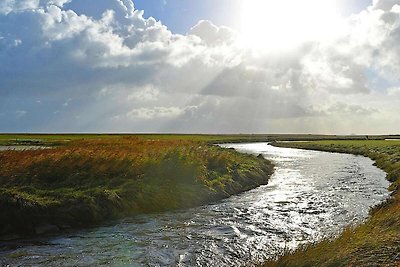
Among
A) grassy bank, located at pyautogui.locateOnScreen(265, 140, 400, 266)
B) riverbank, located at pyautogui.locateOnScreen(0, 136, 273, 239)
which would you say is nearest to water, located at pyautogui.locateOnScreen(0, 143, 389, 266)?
riverbank, located at pyautogui.locateOnScreen(0, 136, 273, 239)

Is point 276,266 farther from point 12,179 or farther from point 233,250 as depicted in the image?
point 12,179

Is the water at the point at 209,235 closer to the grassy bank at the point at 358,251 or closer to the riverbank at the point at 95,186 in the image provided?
the riverbank at the point at 95,186

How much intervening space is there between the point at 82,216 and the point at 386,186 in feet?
92.9

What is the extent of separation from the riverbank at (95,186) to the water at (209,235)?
1.53m

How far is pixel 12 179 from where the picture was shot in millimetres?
24031

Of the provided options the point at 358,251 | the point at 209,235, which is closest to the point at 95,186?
the point at 209,235

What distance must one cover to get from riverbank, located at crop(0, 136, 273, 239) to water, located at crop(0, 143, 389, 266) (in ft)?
5.02

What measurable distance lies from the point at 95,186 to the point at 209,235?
9.80 m

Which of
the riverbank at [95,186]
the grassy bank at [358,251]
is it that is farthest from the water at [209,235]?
the grassy bank at [358,251]

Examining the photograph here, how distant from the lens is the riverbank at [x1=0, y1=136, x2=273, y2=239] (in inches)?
802

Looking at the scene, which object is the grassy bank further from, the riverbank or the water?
the riverbank

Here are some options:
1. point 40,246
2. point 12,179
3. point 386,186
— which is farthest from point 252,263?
point 386,186

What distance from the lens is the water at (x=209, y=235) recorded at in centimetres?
1536

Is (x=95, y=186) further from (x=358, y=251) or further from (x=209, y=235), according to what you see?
(x=358, y=251)
